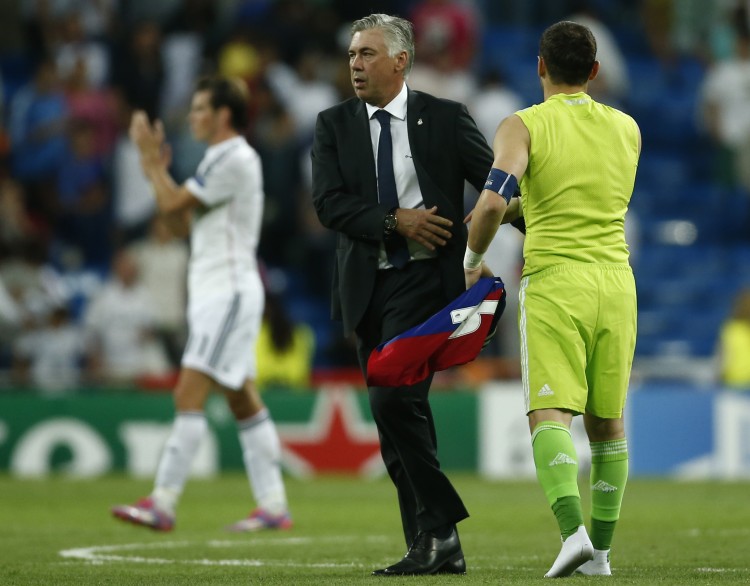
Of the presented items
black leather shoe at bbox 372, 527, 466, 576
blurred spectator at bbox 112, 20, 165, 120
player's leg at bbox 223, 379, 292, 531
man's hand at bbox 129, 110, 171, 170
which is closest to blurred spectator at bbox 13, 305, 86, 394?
blurred spectator at bbox 112, 20, 165, 120

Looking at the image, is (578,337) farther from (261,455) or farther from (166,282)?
(166,282)

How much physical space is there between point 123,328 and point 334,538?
7.49 m

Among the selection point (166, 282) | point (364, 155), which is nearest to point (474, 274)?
point (364, 155)

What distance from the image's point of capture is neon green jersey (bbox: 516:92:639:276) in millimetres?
6312

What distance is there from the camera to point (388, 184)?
6.80m

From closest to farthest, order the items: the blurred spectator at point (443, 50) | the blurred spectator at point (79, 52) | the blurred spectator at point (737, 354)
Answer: the blurred spectator at point (737, 354) < the blurred spectator at point (443, 50) < the blurred spectator at point (79, 52)

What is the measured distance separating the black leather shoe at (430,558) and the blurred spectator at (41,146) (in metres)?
11.8

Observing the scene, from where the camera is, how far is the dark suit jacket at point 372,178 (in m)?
6.75

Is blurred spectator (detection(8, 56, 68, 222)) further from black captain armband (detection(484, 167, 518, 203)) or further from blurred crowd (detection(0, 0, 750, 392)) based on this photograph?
black captain armband (detection(484, 167, 518, 203))

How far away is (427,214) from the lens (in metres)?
6.59

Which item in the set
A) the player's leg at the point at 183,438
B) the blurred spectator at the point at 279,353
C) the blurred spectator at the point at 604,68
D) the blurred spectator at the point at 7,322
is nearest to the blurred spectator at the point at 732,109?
the blurred spectator at the point at 604,68

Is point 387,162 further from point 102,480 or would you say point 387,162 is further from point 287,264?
point 287,264

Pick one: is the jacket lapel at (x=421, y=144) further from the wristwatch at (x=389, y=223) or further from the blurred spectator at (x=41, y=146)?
the blurred spectator at (x=41, y=146)

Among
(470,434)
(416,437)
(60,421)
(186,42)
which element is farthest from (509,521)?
(186,42)
